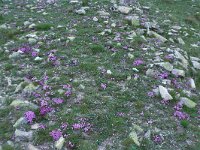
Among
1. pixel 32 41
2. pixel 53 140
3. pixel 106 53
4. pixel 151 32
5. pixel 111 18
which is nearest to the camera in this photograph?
pixel 53 140

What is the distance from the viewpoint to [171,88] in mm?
11898

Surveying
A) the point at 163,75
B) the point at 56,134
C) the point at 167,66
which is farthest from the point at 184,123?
the point at 56,134

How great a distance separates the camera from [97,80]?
11.9m

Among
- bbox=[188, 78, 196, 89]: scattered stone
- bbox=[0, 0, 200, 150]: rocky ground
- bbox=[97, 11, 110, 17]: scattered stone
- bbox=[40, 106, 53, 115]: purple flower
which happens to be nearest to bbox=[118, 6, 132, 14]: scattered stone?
bbox=[0, 0, 200, 150]: rocky ground

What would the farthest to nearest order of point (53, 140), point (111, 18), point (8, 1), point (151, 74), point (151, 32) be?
point (8, 1) → point (111, 18) → point (151, 32) → point (151, 74) → point (53, 140)

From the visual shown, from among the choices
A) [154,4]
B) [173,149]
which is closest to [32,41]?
[173,149]

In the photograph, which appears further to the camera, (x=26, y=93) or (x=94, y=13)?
(x=94, y=13)

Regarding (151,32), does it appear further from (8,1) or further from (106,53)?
(8,1)

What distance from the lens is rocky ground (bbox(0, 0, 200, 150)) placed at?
950 centimetres

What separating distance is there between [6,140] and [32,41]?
6800mm

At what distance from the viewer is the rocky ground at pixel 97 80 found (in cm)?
950

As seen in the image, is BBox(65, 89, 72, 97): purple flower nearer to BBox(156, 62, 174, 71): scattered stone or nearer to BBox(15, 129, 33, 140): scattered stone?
BBox(15, 129, 33, 140): scattered stone

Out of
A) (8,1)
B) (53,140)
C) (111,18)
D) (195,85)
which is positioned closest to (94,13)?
(111,18)

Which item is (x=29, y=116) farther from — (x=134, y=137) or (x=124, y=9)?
(x=124, y=9)
